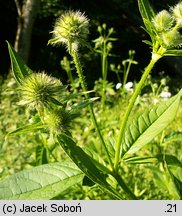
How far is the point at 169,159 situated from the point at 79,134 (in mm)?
2769

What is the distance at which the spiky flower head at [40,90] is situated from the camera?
39.8 inches

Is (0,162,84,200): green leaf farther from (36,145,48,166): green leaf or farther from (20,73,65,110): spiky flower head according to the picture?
(36,145,48,166): green leaf

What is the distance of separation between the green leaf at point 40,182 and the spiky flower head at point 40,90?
0.20 meters

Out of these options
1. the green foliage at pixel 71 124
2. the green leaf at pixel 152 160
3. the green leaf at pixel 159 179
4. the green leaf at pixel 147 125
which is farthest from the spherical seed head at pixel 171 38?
the green leaf at pixel 159 179

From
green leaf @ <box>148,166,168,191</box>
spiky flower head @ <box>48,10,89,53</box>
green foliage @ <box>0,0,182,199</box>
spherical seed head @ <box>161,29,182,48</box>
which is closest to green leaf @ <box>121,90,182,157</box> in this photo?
green foliage @ <box>0,0,182,199</box>

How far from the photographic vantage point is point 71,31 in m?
1.18

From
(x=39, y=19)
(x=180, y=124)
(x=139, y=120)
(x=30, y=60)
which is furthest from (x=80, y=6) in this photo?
(x=139, y=120)

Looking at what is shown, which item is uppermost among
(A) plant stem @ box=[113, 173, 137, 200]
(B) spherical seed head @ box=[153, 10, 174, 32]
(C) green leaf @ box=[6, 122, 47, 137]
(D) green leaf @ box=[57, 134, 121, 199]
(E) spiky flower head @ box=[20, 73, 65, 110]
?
(B) spherical seed head @ box=[153, 10, 174, 32]

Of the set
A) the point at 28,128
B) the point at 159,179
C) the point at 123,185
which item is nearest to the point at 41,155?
the point at 159,179

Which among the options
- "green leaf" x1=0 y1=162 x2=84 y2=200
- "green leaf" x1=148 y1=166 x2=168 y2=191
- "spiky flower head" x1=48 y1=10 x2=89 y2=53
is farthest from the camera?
"green leaf" x1=148 y1=166 x2=168 y2=191

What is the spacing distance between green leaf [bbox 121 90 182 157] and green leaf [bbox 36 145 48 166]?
0.49 meters

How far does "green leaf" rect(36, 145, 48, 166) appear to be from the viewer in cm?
170
